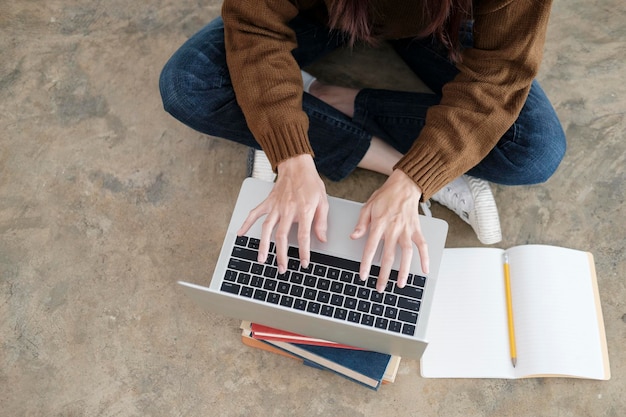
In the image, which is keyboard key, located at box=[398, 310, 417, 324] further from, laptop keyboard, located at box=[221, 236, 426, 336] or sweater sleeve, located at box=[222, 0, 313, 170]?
sweater sleeve, located at box=[222, 0, 313, 170]

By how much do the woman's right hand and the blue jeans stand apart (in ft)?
0.80

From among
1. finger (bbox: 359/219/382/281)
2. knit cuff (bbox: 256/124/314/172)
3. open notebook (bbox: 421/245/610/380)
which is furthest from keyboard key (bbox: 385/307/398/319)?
knit cuff (bbox: 256/124/314/172)

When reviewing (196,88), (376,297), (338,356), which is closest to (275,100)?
(196,88)

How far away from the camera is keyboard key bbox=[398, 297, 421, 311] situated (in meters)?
1.07

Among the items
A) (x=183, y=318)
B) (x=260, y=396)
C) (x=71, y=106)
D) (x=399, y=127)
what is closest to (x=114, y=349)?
(x=183, y=318)

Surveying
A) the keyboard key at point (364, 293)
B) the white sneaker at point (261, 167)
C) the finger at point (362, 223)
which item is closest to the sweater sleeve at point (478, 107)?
the finger at point (362, 223)

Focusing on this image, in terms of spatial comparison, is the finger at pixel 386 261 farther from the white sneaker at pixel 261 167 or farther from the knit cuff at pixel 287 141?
the white sneaker at pixel 261 167

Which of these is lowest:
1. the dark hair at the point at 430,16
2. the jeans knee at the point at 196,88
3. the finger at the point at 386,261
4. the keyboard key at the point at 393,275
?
the keyboard key at the point at 393,275

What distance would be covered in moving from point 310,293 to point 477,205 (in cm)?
50

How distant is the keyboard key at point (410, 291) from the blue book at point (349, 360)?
0.17 m

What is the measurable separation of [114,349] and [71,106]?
71 cm

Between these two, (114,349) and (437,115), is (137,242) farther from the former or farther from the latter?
(437,115)

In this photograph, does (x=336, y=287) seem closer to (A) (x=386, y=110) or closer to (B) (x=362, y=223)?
(B) (x=362, y=223)

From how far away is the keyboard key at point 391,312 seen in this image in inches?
42.1
